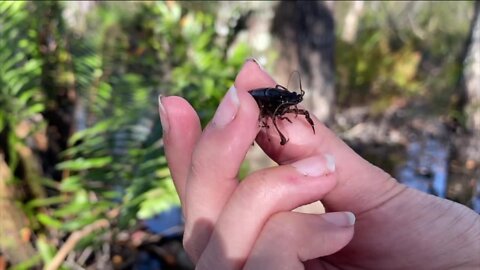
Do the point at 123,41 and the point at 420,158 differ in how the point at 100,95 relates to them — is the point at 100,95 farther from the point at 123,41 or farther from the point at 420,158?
the point at 420,158

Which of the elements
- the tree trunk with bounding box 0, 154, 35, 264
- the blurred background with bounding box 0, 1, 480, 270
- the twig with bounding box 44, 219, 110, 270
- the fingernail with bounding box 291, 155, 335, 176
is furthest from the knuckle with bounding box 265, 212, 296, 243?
the tree trunk with bounding box 0, 154, 35, 264

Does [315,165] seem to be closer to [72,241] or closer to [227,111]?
[227,111]

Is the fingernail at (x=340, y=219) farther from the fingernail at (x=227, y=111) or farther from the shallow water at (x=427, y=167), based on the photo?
the shallow water at (x=427, y=167)

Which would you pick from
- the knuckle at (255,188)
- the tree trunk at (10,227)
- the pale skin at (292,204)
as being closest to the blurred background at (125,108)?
the tree trunk at (10,227)

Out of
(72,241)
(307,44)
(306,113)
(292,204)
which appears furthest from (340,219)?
(307,44)

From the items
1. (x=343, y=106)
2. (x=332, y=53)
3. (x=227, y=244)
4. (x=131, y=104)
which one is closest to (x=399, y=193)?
(x=227, y=244)
